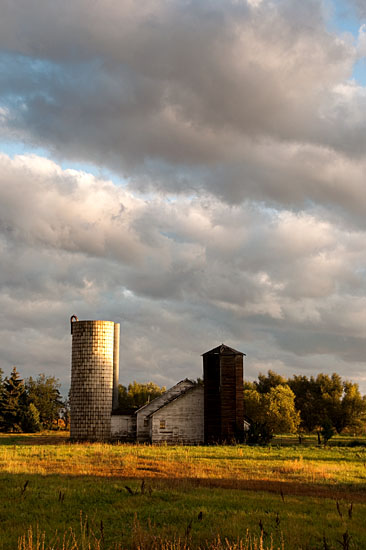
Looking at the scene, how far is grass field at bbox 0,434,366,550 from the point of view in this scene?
532 inches

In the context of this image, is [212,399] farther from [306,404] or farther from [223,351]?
[306,404]

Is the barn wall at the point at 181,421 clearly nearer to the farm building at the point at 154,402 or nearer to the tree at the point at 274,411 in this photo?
the farm building at the point at 154,402

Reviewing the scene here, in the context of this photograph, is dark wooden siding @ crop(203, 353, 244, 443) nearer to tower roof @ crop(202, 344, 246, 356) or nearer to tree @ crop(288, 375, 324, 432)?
tower roof @ crop(202, 344, 246, 356)

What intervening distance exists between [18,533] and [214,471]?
1390cm

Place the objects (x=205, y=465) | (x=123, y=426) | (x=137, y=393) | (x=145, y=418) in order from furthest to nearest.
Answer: (x=137, y=393) < (x=123, y=426) < (x=145, y=418) < (x=205, y=465)

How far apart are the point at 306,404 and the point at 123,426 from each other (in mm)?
41799

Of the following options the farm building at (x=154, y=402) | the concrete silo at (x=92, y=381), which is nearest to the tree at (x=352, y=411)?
the farm building at (x=154, y=402)

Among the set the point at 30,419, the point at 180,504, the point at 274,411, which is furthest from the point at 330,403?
the point at 180,504

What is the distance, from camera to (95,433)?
168 feet

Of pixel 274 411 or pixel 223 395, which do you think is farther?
pixel 274 411

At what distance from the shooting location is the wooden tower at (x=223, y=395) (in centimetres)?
4847

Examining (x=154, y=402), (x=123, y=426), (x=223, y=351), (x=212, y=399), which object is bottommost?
(x=123, y=426)

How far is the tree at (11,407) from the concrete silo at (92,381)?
30610 millimetres

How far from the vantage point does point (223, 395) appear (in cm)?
4894
